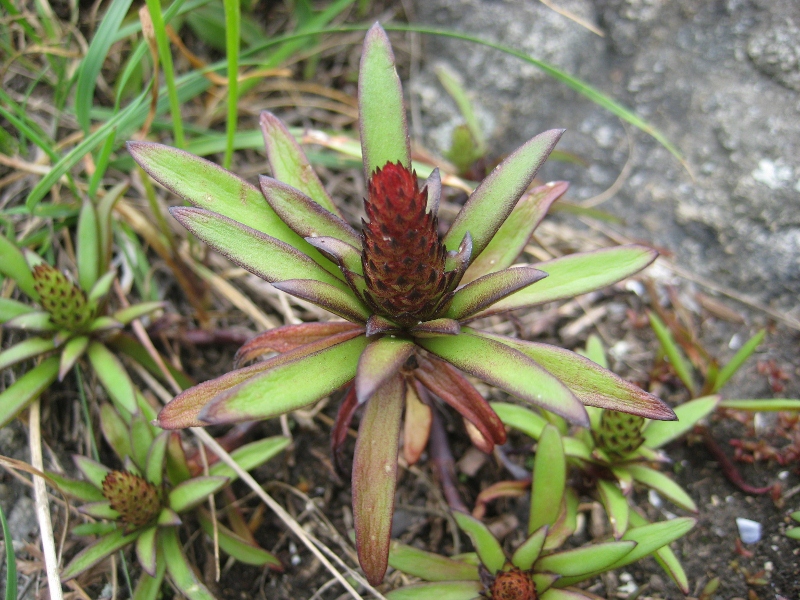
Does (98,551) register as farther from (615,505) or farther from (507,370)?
(615,505)

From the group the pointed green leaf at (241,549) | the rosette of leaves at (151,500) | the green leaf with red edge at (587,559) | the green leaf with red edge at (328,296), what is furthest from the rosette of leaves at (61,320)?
the green leaf with red edge at (587,559)

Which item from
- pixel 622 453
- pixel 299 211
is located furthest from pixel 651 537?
pixel 299 211

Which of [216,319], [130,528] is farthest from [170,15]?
[130,528]

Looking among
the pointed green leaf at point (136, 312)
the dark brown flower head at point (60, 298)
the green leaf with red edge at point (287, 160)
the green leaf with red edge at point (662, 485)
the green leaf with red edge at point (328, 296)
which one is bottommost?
the green leaf with red edge at point (662, 485)

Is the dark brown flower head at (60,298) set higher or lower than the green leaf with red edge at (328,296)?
lower

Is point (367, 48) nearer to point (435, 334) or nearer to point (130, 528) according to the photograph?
point (435, 334)

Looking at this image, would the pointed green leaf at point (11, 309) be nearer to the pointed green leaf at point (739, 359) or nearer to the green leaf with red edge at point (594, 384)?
the green leaf with red edge at point (594, 384)
